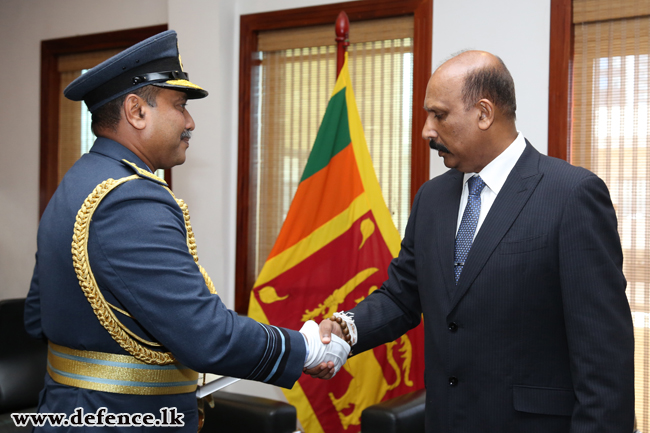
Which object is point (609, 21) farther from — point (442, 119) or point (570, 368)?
point (570, 368)

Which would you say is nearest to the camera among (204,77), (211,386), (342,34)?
(211,386)

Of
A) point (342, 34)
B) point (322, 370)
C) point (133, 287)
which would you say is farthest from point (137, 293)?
point (342, 34)

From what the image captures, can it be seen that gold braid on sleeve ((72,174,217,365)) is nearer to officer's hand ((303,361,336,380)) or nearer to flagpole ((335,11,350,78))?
officer's hand ((303,361,336,380))

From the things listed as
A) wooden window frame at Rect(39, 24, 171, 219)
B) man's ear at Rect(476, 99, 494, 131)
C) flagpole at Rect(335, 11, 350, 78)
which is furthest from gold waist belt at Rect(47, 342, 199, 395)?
wooden window frame at Rect(39, 24, 171, 219)

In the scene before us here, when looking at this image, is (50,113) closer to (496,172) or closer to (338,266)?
(338,266)

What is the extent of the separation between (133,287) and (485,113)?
997 millimetres

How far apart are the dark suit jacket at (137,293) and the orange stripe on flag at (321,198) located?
149cm

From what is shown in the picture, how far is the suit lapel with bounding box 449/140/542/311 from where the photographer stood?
1.46 meters

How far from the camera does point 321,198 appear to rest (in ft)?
9.70

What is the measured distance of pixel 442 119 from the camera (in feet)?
5.34

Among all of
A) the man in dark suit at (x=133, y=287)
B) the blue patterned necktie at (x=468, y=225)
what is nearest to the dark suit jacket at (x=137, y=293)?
the man in dark suit at (x=133, y=287)

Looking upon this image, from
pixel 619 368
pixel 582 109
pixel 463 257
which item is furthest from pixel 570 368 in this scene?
pixel 582 109

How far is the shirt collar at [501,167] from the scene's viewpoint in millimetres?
1565

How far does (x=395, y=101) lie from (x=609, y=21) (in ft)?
3.67
